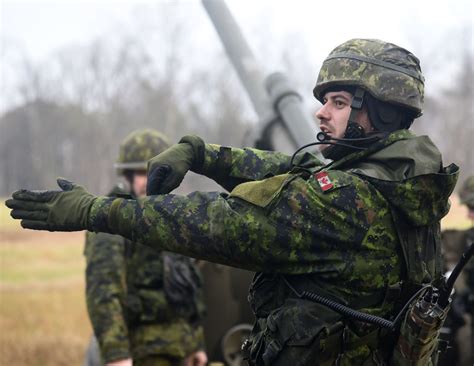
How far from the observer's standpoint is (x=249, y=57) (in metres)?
6.31

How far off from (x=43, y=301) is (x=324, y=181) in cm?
937

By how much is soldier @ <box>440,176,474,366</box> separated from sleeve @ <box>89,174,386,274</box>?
390 centimetres

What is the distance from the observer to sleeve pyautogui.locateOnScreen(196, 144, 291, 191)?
310 centimetres

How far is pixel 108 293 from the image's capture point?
4.39 meters

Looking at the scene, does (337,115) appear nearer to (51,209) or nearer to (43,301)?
(51,209)

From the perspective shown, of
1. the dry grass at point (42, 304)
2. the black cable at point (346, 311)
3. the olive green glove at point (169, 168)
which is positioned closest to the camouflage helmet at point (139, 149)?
the olive green glove at point (169, 168)

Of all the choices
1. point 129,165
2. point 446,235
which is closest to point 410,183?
point 129,165

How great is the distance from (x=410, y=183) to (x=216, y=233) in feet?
2.26

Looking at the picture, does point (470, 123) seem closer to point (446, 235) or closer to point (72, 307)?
point (72, 307)

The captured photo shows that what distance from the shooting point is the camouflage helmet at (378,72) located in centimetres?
285

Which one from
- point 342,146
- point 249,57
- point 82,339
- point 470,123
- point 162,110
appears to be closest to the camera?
point 342,146

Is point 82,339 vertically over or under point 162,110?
under

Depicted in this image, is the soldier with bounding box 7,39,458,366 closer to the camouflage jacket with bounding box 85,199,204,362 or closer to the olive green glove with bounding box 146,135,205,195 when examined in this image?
the olive green glove with bounding box 146,135,205,195

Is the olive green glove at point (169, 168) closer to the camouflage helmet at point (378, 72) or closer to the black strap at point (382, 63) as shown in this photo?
the camouflage helmet at point (378, 72)
